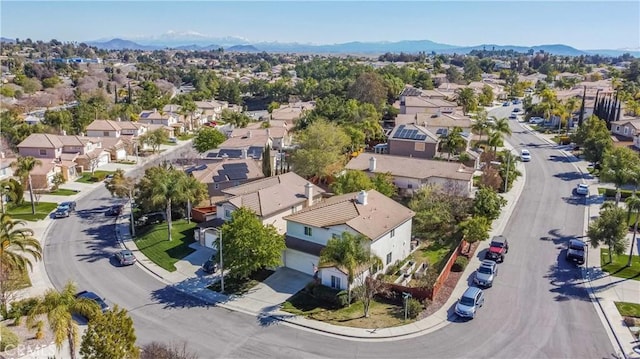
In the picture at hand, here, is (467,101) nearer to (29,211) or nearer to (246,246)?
(246,246)

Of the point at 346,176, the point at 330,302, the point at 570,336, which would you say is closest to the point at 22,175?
the point at 346,176

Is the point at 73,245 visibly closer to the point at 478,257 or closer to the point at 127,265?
the point at 127,265

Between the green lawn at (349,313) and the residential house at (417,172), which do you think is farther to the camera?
the residential house at (417,172)

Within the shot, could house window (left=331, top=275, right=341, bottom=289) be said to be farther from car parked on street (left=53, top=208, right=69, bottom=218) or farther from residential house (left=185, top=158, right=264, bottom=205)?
car parked on street (left=53, top=208, right=69, bottom=218)

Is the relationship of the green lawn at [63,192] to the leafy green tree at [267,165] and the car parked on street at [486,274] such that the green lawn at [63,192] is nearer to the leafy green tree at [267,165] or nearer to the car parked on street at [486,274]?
the leafy green tree at [267,165]

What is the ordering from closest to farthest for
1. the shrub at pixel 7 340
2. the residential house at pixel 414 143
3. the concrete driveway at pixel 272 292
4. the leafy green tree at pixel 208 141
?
the shrub at pixel 7 340 → the concrete driveway at pixel 272 292 → the residential house at pixel 414 143 → the leafy green tree at pixel 208 141

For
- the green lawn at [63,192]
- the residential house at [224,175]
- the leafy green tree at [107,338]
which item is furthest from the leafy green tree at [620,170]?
the green lawn at [63,192]

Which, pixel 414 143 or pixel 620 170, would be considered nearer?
pixel 620 170

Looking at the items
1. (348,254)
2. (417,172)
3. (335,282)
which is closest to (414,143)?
(417,172)
